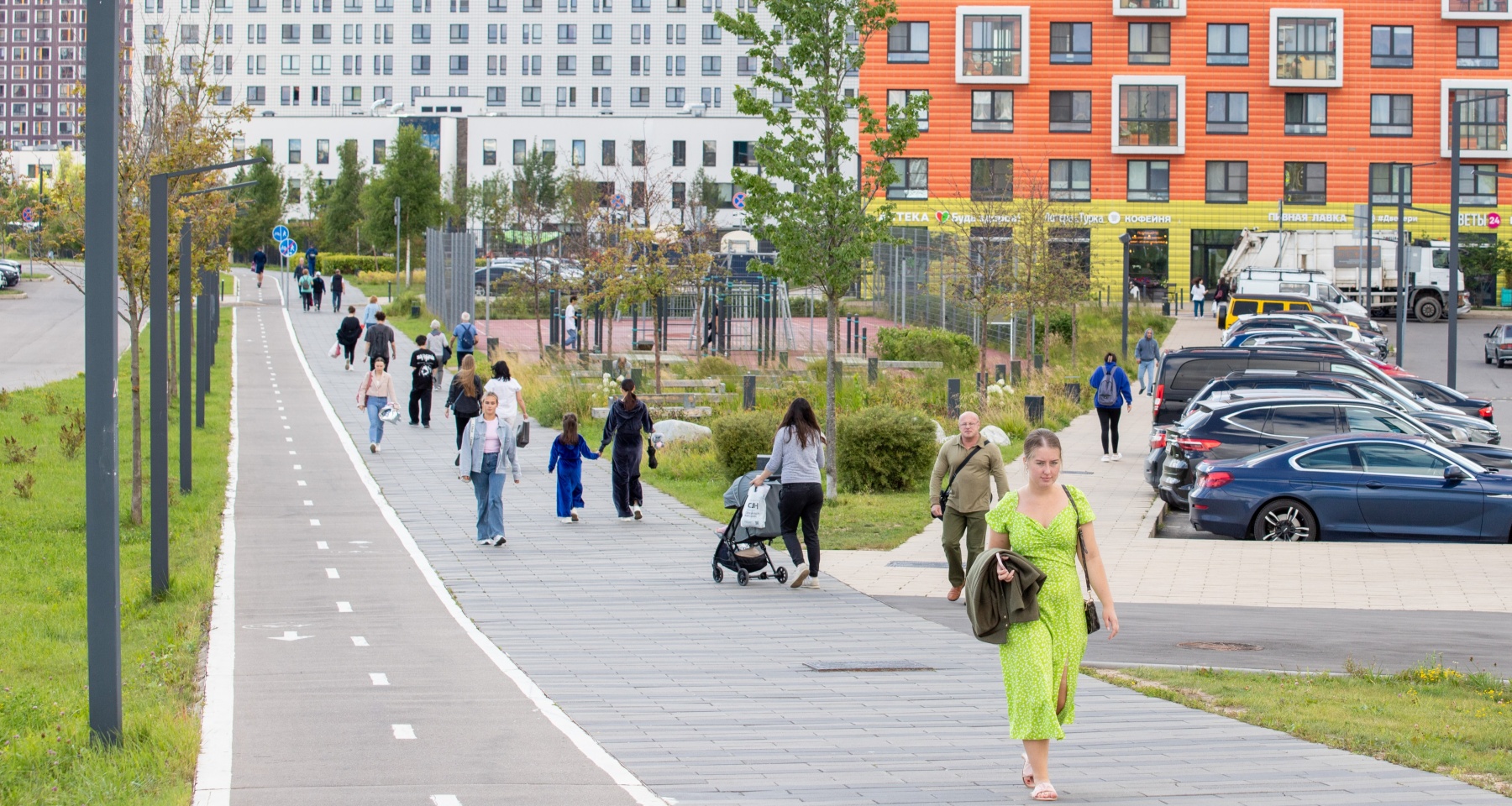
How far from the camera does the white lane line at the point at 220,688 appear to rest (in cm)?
739

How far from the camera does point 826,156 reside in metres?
19.6

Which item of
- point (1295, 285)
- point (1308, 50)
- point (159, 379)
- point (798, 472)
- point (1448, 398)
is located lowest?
point (798, 472)

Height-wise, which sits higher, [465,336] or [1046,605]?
[465,336]

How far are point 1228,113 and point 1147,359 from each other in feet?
114

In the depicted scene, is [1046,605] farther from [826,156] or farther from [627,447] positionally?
[826,156]

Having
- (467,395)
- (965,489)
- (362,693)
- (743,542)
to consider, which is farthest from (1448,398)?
(362,693)

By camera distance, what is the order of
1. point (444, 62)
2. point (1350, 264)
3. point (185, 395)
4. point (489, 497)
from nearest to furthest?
point (489, 497) < point (185, 395) < point (1350, 264) < point (444, 62)

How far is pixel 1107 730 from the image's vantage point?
875cm

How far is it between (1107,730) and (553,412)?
1990cm

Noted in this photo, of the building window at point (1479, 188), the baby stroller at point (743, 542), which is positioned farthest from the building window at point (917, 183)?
the baby stroller at point (743, 542)

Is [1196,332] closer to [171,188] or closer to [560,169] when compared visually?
[171,188]

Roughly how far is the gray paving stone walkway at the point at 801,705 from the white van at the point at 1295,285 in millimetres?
35136

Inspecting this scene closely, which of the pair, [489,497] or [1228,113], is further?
[1228,113]

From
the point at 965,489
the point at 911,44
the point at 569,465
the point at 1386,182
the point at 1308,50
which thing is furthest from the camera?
the point at 911,44
